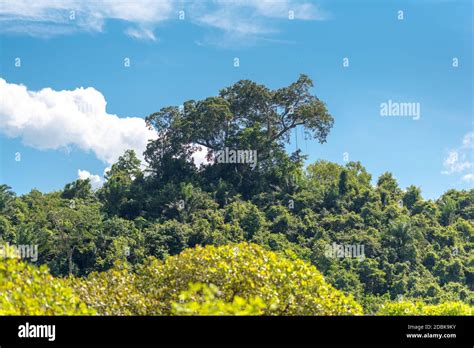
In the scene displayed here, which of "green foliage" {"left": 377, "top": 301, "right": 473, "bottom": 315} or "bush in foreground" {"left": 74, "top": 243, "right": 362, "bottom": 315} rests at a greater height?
"bush in foreground" {"left": 74, "top": 243, "right": 362, "bottom": 315}

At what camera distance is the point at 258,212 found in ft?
119

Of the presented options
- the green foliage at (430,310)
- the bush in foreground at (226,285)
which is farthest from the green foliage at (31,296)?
the green foliage at (430,310)

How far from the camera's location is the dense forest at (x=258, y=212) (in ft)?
107

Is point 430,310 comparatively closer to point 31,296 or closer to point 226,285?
point 226,285

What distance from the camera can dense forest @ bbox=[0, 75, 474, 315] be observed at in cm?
3272

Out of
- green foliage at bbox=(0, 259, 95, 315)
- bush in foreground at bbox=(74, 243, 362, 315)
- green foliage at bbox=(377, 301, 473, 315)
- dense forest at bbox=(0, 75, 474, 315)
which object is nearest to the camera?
green foliage at bbox=(0, 259, 95, 315)

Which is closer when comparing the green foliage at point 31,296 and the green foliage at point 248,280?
the green foliage at point 31,296

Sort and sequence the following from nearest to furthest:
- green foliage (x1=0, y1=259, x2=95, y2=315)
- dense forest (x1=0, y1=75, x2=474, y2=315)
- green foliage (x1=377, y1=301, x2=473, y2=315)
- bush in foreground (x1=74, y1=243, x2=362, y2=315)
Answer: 1. green foliage (x1=0, y1=259, x2=95, y2=315)
2. bush in foreground (x1=74, y1=243, x2=362, y2=315)
3. green foliage (x1=377, y1=301, x2=473, y2=315)
4. dense forest (x1=0, y1=75, x2=474, y2=315)

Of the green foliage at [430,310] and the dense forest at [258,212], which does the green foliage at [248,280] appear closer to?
the green foliage at [430,310]

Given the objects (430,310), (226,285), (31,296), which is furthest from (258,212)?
(31,296)

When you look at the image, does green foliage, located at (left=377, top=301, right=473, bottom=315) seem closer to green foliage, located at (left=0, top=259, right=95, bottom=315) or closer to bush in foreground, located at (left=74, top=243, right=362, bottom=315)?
bush in foreground, located at (left=74, top=243, right=362, bottom=315)

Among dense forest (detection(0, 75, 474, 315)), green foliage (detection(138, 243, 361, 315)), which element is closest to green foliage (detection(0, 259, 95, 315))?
green foliage (detection(138, 243, 361, 315))
